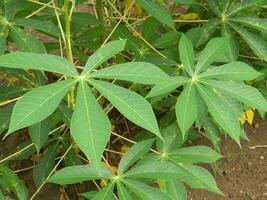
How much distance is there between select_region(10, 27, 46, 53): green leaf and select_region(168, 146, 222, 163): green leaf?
491mm

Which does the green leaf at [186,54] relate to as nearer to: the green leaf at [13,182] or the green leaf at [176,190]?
the green leaf at [176,190]

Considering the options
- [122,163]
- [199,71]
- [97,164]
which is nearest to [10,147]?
[122,163]

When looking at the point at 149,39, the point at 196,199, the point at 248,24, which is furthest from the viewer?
the point at 196,199

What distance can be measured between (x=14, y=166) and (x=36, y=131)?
78 cm

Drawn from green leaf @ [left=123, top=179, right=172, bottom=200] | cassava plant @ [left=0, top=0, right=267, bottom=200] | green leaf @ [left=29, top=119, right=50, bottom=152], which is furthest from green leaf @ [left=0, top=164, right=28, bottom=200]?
green leaf @ [left=123, top=179, right=172, bottom=200]

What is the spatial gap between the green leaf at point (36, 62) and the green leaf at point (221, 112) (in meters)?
0.38

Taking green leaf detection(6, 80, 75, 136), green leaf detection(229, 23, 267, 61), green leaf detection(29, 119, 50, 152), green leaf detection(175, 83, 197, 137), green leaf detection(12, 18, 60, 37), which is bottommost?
green leaf detection(29, 119, 50, 152)

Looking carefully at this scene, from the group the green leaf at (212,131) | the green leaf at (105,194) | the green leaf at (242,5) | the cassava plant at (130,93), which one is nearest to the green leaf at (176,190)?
the cassava plant at (130,93)

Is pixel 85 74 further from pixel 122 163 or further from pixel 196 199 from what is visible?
pixel 196 199

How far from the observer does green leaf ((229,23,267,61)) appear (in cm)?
153

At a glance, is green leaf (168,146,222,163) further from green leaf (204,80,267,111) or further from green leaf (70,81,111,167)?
green leaf (70,81,111,167)

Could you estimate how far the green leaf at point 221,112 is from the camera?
1.23 meters

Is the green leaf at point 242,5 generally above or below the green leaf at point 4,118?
above

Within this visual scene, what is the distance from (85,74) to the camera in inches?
42.2
